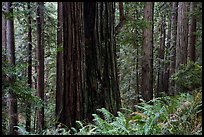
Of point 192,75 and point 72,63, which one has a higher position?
point 72,63

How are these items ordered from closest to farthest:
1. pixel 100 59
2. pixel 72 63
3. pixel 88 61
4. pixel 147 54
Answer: pixel 72 63 → pixel 88 61 → pixel 100 59 → pixel 147 54

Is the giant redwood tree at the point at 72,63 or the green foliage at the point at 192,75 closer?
the giant redwood tree at the point at 72,63

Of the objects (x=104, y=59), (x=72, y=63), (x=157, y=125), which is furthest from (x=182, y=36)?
(x=157, y=125)

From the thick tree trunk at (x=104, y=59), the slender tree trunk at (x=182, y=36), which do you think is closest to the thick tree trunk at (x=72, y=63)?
the thick tree trunk at (x=104, y=59)

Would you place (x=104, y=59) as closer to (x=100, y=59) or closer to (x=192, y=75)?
(x=100, y=59)

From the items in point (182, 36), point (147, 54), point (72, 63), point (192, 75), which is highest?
point (182, 36)

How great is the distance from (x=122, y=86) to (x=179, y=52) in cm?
918

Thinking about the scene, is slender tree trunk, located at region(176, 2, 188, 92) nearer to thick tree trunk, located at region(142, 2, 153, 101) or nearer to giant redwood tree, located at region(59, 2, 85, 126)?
thick tree trunk, located at region(142, 2, 153, 101)

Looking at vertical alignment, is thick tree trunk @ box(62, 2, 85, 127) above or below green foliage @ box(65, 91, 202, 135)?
above

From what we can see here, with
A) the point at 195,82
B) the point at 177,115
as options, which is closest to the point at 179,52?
the point at 195,82

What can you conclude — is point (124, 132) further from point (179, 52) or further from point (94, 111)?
point (179, 52)

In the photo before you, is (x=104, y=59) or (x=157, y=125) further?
(x=104, y=59)

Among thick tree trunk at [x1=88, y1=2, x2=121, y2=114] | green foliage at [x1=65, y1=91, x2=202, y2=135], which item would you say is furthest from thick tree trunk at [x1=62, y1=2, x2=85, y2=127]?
green foliage at [x1=65, y1=91, x2=202, y2=135]

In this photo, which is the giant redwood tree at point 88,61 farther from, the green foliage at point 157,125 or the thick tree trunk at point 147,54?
the thick tree trunk at point 147,54
